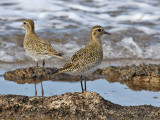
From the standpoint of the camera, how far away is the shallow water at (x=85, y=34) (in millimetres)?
6691

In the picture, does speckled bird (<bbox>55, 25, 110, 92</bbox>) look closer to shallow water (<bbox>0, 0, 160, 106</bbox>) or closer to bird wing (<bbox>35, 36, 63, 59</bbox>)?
shallow water (<bbox>0, 0, 160, 106</bbox>)

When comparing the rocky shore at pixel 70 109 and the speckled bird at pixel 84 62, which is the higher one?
the speckled bird at pixel 84 62

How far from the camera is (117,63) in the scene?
9.14 m

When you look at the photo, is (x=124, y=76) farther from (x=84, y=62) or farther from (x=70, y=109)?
(x=70, y=109)

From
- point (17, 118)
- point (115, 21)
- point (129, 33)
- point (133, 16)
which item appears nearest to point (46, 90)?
point (17, 118)

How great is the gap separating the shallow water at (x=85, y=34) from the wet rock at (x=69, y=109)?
111 cm

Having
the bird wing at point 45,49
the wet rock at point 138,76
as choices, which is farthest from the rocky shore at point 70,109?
the bird wing at point 45,49

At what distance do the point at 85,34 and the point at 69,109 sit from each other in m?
6.70

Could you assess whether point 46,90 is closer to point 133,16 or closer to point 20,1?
point 133,16

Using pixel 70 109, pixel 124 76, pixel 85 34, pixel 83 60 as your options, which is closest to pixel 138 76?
pixel 124 76

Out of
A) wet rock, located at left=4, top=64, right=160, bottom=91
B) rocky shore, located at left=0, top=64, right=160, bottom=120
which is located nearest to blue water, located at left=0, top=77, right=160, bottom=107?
wet rock, located at left=4, top=64, right=160, bottom=91

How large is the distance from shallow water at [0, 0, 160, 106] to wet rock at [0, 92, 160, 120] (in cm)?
111

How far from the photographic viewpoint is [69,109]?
15.3ft

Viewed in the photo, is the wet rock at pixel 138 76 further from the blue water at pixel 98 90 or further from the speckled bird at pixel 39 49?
the speckled bird at pixel 39 49
